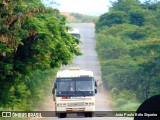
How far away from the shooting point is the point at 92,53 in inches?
1949

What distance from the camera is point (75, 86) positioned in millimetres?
17438

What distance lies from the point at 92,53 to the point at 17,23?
36.6 meters

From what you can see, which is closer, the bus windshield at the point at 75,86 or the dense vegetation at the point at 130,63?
the bus windshield at the point at 75,86

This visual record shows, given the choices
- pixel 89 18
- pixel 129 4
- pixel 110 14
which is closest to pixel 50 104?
pixel 110 14

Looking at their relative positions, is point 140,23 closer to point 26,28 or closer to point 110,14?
point 110,14

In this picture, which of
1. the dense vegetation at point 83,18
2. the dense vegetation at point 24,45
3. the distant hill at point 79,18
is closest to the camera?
the dense vegetation at point 24,45

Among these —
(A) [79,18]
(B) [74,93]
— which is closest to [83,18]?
(A) [79,18]

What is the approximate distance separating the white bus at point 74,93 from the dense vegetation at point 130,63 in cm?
412

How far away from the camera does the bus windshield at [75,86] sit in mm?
17297

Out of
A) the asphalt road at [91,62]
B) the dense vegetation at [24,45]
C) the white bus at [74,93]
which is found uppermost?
the dense vegetation at [24,45]

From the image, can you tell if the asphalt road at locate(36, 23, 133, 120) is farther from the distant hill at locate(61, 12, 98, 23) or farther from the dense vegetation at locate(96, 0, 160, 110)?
the distant hill at locate(61, 12, 98, 23)

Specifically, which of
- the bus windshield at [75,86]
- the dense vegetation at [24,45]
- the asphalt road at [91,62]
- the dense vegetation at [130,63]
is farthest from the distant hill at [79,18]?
the bus windshield at [75,86]

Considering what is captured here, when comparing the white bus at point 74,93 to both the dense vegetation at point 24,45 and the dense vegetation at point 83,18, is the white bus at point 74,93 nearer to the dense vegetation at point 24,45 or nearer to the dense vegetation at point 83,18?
the dense vegetation at point 24,45

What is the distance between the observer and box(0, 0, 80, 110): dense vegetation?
41.3 feet
